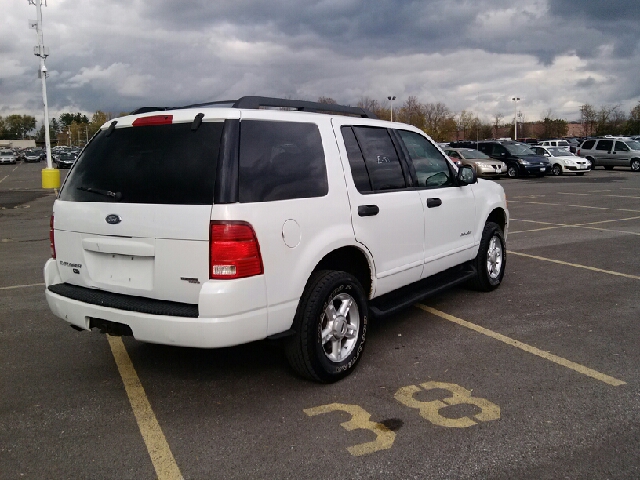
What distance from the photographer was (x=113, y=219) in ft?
12.7

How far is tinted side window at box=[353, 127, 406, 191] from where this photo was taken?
4762mm

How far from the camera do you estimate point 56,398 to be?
4066mm

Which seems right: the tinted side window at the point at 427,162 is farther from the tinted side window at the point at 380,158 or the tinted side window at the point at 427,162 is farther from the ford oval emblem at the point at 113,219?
the ford oval emblem at the point at 113,219

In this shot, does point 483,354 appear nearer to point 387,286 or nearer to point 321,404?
point 387,286

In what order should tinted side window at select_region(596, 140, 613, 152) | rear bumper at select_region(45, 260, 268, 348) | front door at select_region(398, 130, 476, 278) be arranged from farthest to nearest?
tinted side window at select_region(596, 140, 613, 152) → front door at select_region(398, 130, 476, 278) → rear bumper at select_region(45, 260, 268, 348)

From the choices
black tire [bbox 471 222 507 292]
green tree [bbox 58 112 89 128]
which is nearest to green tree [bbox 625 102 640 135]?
black tire [bbox 471 222 507 292]

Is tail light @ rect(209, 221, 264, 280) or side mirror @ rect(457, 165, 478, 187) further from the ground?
side mirror @ rect(457, 165, 478, 187)

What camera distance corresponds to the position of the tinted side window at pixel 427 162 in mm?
5395

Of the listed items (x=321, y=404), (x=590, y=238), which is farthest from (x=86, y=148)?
(x=590, y=238)

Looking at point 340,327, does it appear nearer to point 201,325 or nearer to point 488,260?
point 201,325

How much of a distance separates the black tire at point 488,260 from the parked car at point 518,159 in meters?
23.4

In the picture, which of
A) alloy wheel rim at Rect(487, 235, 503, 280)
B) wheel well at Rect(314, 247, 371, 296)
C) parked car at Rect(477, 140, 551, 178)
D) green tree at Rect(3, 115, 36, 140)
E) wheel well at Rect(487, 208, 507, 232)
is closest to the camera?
wheel well at Rect(314, 247, 371, 296)

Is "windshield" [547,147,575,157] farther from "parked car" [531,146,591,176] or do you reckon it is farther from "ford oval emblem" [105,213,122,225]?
"ford oval emblem" [105,213,122,225]

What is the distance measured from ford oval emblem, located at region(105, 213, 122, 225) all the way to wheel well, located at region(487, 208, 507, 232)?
4444 mm
